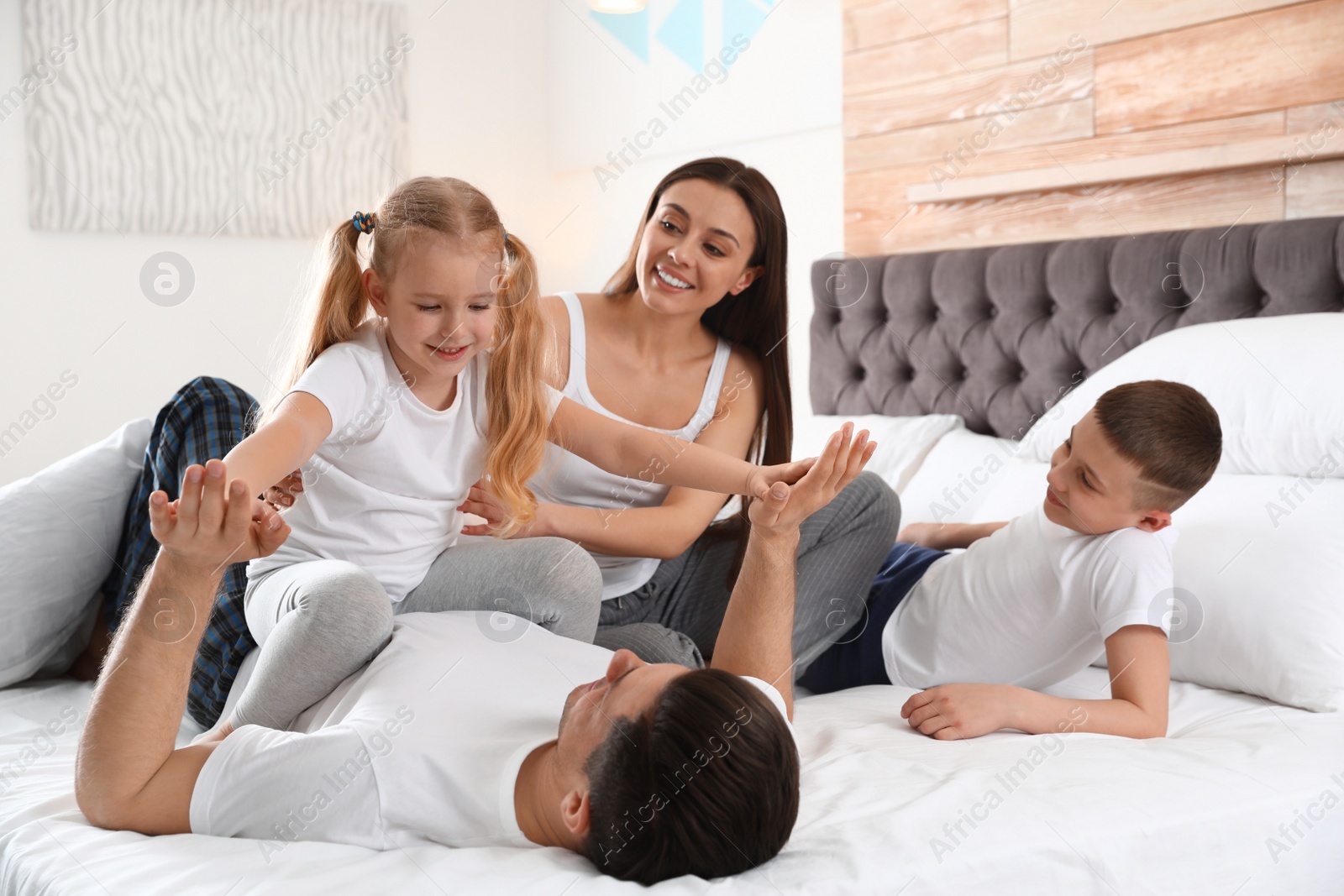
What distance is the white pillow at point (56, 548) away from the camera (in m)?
1.69

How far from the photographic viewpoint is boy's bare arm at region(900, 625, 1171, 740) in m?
1.34

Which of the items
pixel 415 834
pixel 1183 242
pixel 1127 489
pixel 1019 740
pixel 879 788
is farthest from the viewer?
pixel 1183 242

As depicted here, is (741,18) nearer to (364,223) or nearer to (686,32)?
(686,32)

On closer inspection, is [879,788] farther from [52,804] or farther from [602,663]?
[52,804]

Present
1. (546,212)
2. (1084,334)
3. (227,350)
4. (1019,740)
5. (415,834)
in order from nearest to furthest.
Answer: (415,834)
(1019,740)
(1084,334)
(227,350)
(546,212)

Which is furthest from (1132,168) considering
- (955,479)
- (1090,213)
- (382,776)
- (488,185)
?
(488,185)

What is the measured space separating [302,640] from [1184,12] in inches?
84.8

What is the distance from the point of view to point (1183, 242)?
2201 millimetres

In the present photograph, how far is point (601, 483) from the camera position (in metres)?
1.85

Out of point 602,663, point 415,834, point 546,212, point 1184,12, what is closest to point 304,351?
point 602,663

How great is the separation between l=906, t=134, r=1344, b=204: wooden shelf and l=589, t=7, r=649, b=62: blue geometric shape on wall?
1.77 m

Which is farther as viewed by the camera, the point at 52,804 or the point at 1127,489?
the point at 1127,489

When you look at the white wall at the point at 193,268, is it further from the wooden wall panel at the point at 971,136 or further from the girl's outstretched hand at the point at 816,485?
the girl's outstretched hand at the point at 816,485

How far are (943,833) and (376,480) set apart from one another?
2.76ft
